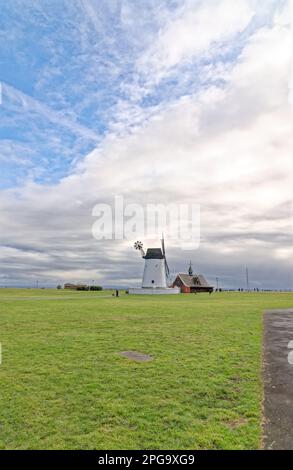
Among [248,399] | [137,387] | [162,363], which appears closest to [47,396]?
[137,387]

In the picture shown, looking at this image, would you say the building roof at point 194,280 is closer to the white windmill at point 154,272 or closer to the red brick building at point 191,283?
the red brick building at point 191,283

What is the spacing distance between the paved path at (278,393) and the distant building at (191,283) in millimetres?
71670

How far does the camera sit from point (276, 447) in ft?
17.5

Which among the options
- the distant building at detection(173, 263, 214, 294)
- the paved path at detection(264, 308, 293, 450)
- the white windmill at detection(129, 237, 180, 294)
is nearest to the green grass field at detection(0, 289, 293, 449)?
the paved path at detection(264, 308, 293, 450)

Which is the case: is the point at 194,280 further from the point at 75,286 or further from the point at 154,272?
the point at 75,286

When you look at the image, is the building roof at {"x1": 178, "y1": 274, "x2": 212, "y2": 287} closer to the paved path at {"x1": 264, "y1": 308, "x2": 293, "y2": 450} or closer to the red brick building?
the red brick building

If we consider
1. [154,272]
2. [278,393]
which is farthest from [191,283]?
[278,393]

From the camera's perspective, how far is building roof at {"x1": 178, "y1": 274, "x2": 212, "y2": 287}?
87.9m

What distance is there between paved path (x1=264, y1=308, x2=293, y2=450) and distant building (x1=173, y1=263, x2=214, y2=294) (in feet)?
235

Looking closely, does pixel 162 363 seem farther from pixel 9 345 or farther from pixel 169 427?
pixel 9 345

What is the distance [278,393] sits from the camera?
785cm

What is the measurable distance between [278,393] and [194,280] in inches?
3386

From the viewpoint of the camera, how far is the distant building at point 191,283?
283 ft
